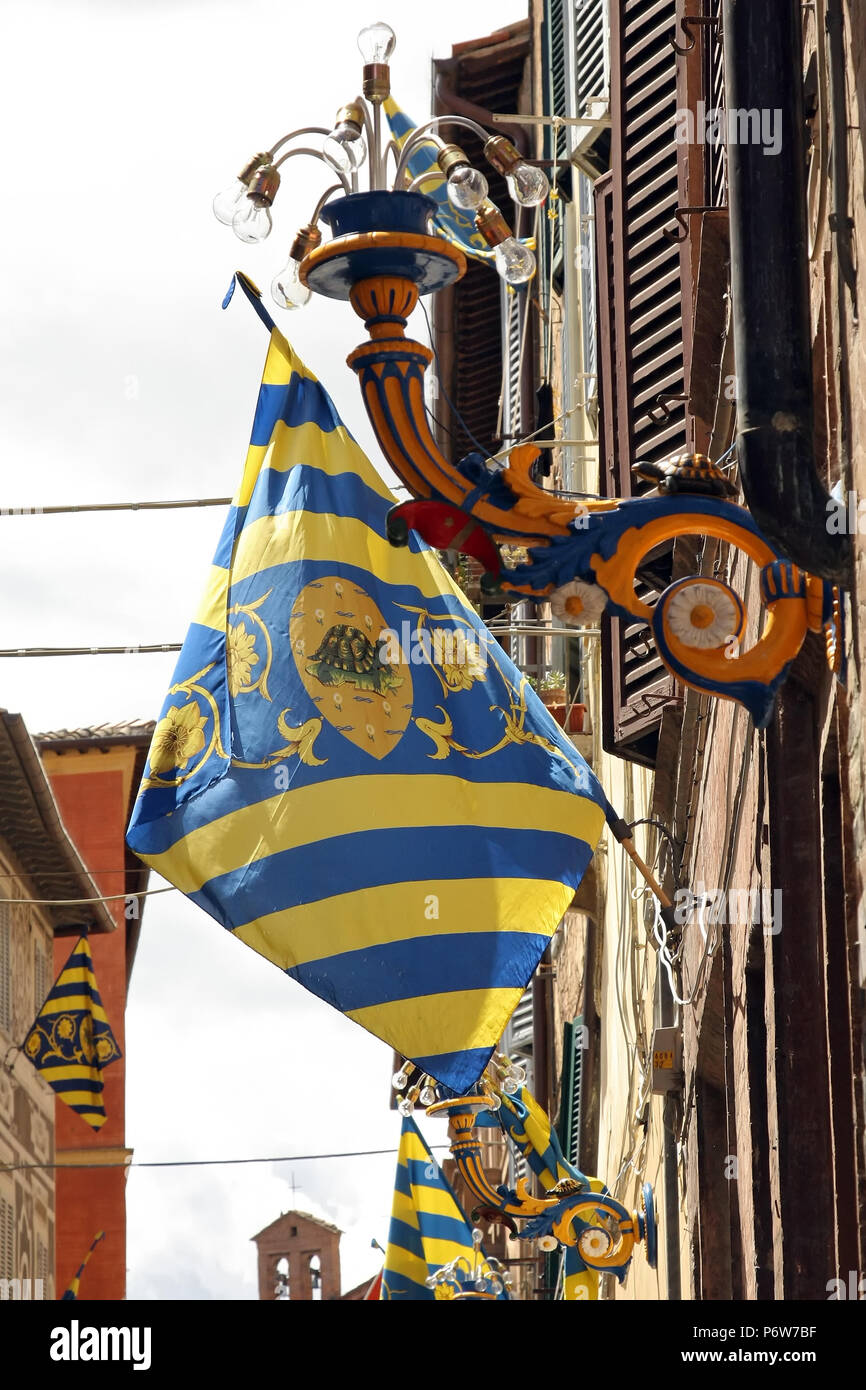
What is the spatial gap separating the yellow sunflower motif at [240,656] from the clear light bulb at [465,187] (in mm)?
2188

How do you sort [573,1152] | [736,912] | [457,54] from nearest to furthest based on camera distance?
1. [736,912]
2. [573,1152]
3. [457,54]

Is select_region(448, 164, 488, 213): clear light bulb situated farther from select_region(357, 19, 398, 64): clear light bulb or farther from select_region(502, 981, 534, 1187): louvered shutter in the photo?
select_region(502, 981, 534, 1187): louvered shutter

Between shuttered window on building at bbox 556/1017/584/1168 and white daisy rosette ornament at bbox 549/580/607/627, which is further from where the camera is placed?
shuttered window on building at bbox 556/1017/584/1168

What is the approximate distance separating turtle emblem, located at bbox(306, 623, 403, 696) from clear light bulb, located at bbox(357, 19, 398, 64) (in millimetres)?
1844

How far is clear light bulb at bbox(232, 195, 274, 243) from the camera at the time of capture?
16.2 ft

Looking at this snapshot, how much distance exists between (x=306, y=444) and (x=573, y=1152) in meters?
15.9

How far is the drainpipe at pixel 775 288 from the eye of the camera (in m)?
4.04

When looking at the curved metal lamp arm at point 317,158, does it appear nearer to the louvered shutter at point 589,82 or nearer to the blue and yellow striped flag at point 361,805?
the blue and yellow striped flag at point 361,805

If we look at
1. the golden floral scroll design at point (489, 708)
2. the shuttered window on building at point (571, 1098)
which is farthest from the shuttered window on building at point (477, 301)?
the golden floral scroll design at point (489, 708)

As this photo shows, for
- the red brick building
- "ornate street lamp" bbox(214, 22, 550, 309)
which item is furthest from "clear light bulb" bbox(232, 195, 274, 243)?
the red brick building

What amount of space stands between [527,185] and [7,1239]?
25.4 metres

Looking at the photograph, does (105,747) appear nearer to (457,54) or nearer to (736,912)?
(457,54)

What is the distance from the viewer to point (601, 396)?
38.8ft

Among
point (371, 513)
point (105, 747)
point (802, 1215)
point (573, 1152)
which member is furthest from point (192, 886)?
point (105, 747)
